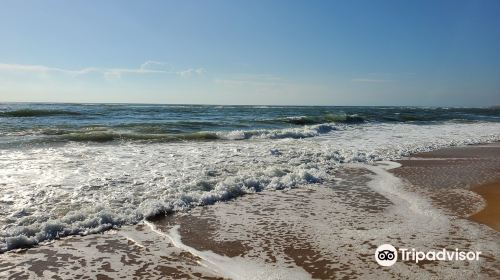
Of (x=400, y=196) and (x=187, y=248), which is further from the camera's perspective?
(x=400, y=196)

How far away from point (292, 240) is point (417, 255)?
58.0 inches

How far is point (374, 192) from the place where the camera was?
739 cm

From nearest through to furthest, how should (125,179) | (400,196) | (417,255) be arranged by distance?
(417,255) < (400,196) < (125,179)

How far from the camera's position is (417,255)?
435cm

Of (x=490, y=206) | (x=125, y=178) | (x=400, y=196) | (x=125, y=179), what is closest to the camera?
(x=490, y=206)

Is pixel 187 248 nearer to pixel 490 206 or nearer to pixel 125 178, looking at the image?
pixel 125 178

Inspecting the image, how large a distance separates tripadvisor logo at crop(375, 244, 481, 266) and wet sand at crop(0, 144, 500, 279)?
103 mm

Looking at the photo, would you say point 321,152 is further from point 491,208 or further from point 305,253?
point 305,253

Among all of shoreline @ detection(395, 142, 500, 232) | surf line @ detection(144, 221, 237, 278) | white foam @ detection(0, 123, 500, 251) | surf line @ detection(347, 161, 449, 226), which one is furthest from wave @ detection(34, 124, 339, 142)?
surf line @ detection(144, 221, 237, 278)

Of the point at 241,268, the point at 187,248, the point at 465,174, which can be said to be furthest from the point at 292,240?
the point at 465,174

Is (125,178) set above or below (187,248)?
above

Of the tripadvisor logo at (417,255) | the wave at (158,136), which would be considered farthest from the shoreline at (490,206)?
the wave at (158,136)

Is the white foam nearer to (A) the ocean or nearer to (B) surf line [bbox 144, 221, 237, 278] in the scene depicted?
(A) the ocean

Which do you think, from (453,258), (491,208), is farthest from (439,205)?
(453,258)
